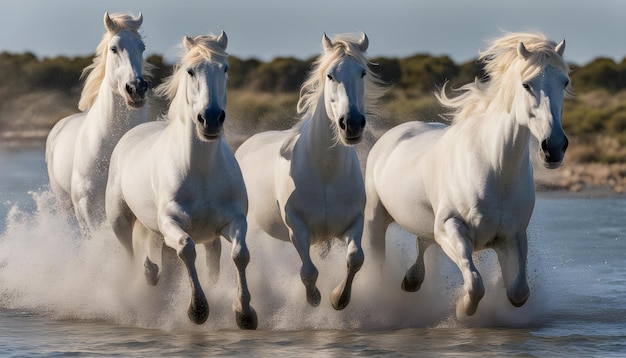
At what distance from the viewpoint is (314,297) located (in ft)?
29.5

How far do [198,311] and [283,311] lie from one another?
34.4 inches

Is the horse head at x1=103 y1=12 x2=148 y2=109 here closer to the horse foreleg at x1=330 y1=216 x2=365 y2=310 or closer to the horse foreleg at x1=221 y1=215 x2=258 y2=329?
the horse foreleg at x1=221 y1=215 x2=258 y2=329

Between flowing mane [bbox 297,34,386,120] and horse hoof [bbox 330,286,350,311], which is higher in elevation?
flowing mane [bbox 297,34,386,120]

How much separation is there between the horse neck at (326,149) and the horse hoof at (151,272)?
1.47 m

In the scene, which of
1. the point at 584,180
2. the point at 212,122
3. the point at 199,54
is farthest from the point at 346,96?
the point at 584,180

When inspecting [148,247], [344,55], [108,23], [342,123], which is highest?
[108,23]

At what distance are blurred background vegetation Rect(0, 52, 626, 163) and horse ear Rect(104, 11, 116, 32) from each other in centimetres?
1588

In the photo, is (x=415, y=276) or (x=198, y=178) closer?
(x=198, y=178)

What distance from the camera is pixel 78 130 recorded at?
11.4 m

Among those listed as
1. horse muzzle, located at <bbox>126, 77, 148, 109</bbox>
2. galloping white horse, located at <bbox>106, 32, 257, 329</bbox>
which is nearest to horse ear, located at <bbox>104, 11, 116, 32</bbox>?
horse muzzle, located at <bbox>126, 77, 148, 109</bbox>

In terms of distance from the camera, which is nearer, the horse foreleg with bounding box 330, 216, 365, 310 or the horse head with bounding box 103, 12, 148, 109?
the horse foreleg with bounding box 330, 216, 365, 310

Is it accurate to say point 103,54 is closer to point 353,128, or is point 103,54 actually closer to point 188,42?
point 188,42

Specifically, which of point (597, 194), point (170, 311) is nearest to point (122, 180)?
point (170, 311)

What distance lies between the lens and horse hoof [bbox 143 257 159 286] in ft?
32.0
